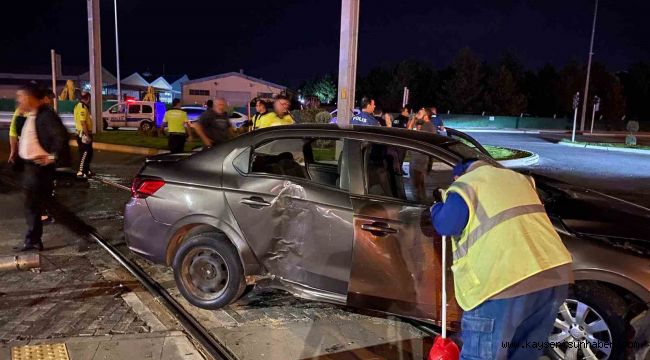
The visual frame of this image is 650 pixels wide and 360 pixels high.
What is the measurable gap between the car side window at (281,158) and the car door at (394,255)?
2.80 feet

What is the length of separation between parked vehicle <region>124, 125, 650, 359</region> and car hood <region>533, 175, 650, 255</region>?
0.01 m

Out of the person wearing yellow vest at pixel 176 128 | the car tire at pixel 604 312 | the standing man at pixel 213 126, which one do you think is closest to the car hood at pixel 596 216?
the car tire at pixel 604 312

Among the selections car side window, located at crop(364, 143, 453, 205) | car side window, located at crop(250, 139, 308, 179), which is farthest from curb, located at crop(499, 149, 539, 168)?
car side window, located at crop(250, 139, 308, 179)

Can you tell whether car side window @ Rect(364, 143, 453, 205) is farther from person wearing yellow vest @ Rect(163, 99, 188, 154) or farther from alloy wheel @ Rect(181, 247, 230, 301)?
person wearing yellow vest @ Rect(163, 99, 188, 154)

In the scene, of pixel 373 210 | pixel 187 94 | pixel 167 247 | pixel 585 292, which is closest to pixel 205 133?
pixel 167 247

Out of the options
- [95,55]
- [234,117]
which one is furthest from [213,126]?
[234,117]

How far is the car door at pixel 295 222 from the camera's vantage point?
4062 mm

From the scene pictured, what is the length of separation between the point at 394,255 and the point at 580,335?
4.29 feet

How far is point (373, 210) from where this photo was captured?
3.93 meters

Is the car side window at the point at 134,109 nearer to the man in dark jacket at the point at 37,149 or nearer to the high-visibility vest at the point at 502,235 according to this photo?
the man in dark jacket at the point at 37,149

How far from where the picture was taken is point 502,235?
8.10 feet

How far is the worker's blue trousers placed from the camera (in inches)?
99.7

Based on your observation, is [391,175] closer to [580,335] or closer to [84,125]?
[580,335]

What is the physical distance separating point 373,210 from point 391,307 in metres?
0.70
